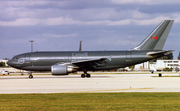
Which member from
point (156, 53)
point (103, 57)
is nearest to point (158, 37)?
point (156, 53)

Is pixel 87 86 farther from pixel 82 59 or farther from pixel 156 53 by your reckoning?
pixel 156 53

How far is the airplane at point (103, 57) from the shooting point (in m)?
41.6

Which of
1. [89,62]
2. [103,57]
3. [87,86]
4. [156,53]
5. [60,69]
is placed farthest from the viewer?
[103,57]

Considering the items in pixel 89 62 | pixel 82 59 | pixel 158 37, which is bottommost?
pixel 89 62

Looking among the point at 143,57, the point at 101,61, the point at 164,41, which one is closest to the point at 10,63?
the point at 101,61

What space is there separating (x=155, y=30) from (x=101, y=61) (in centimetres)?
968

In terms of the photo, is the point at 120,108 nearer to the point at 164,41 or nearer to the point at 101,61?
the point at 101,61

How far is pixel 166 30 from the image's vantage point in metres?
42.4

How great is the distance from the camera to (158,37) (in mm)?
42219

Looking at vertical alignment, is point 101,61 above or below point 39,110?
above

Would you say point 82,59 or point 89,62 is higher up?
point 82,59

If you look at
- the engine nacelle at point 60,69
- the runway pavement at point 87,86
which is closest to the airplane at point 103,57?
the engine nacelle at point 60,69

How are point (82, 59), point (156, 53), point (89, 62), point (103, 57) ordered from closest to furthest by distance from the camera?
1. point (156, 53)
2. point (89, 62)
3. point (103, 57)
4. point (82, 59)

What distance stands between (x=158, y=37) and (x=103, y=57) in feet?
29.7
